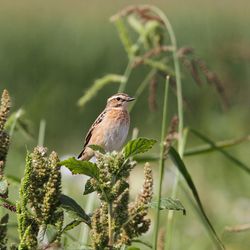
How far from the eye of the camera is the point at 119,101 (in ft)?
13.6

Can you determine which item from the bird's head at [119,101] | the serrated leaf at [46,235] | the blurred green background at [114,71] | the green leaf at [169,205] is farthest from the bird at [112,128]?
the serrated leaf at [46,235]

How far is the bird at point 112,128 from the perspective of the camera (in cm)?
384

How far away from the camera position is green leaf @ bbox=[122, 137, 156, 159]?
1904 millimetres

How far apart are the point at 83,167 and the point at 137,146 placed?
0.12 metres

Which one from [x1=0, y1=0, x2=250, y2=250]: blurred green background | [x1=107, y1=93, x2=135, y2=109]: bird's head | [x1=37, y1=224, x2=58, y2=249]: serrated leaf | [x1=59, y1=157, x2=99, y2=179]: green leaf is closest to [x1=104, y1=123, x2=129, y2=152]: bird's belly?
[x1=107, y1=93, x2=135, y2=109]: bird's head

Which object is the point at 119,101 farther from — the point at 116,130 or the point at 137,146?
the point at 137,146

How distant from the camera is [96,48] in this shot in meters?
10.8

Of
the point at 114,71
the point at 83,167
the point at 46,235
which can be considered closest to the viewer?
the point at 46,235

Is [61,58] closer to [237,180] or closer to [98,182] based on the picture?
[237,180]

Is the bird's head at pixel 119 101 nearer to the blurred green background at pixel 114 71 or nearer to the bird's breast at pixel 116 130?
the bird's breast at pixel 116 130

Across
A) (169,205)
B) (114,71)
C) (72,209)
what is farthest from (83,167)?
(114,71)

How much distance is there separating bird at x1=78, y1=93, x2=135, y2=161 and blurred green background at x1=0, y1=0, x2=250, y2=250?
1.59m

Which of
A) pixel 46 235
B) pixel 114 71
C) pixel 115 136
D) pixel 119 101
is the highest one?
pixel 114 71

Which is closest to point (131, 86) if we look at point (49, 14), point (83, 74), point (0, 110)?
point (83, 74)
